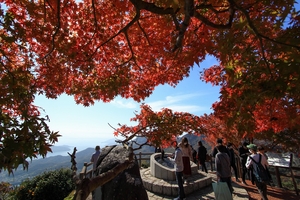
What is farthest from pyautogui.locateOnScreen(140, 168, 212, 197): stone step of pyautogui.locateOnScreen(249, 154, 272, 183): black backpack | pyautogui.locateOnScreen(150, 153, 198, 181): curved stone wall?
pyautogui.locateOnScreen(249, 154, 272, 183): black backpack

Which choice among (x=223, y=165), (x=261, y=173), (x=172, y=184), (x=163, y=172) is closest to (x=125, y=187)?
(x=223, y=165)

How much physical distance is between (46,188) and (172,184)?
6911 millimetres

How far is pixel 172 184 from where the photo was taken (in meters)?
7.43

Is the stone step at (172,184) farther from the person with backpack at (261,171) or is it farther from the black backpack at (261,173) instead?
the black backpack at (261,173)

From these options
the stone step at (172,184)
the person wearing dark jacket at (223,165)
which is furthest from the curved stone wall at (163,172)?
the person wearing dark jacket at (223,165)

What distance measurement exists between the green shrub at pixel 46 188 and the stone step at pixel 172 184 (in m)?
4.86

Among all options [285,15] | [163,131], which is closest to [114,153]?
[163,131]

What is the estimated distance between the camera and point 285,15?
296 cm

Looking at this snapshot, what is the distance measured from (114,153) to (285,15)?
530cm

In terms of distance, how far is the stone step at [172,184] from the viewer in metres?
7.17

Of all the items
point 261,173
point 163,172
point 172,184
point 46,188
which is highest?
point 261,173

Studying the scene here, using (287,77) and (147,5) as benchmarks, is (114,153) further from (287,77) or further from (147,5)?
(287,77)

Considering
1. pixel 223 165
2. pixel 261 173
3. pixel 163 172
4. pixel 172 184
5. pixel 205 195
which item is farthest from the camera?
pixel 163 172

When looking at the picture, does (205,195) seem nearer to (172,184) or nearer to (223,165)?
(172,184)
